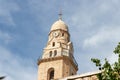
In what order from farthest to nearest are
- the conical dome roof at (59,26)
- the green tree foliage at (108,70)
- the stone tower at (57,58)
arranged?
1. the conical dome roof at (59,26)
2. the stone tower at (57,58)
3. the green tree foliage at (108,70)

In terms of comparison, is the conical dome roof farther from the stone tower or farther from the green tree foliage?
the green tree foliage

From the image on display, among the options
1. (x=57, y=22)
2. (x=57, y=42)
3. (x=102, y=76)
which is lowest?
(x=102, y=76)

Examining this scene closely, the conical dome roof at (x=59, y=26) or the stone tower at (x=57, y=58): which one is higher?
the conical dome roof at (x=59, y=26)

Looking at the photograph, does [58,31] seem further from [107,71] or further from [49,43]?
[107,71]

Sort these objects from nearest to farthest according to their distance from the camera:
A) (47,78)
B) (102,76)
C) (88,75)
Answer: (102,76), (88,75), (47,78)

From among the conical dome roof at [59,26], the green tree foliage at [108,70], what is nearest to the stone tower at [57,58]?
the conical dome roof at [59,26]

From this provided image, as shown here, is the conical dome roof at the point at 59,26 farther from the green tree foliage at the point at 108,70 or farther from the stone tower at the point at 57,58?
the green tree foliage at the point at 108,70

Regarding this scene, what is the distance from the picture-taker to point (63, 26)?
4400 cm

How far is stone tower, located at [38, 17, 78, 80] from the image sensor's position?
38875mm

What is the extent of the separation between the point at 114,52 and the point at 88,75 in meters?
2.40

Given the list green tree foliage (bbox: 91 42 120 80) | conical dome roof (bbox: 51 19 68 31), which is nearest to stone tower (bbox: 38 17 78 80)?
conical dome roof (bbox: 51 19 68 31)

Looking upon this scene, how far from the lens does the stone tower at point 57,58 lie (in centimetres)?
3888

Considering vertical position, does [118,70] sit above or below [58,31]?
below

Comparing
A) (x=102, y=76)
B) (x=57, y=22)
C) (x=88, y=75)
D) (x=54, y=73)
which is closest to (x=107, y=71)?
(x=102, y=76)
